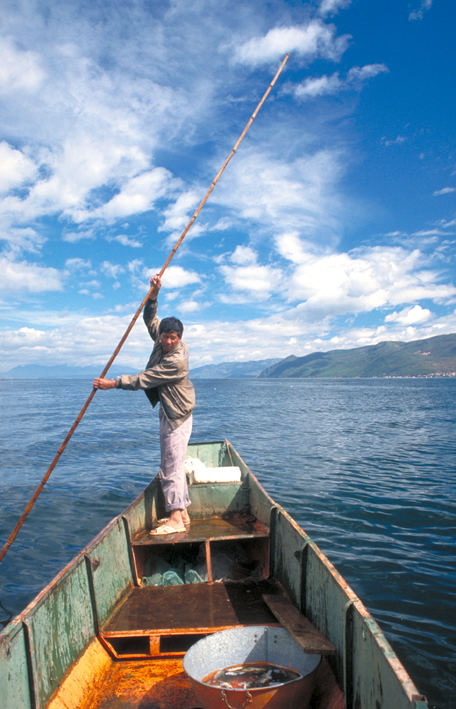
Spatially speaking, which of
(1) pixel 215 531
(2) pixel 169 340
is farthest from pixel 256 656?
(2) pixel 169 340

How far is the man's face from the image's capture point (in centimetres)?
576

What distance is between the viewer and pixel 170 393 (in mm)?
6113

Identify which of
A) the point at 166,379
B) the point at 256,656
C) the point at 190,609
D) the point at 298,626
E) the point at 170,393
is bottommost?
the point at 190,609

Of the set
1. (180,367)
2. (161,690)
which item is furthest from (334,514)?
(161,690)

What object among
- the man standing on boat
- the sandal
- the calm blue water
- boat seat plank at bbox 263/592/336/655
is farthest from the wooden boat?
the calm blue water

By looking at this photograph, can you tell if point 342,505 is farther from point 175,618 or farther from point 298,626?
point 298,626

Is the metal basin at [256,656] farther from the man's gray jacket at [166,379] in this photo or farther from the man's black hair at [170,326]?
the man's black hair at [170,326]

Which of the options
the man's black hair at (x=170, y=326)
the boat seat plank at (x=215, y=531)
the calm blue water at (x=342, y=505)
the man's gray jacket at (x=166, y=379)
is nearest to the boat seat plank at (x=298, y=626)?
the boat seat plank at (x=215, y=531)

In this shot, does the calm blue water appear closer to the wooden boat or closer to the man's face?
the wooden boat

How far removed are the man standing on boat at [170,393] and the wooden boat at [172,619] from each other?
59cm

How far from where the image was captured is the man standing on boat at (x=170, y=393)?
5.79 metres

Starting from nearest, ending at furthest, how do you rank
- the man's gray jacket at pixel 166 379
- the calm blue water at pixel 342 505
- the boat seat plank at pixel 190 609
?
the boat seat plank at pixel 190 609 → the man's gray jacket at pixel 166 379 → the calm blue water at pixel 342 505

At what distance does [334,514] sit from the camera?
11.4m

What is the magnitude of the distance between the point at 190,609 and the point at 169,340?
3284mm
